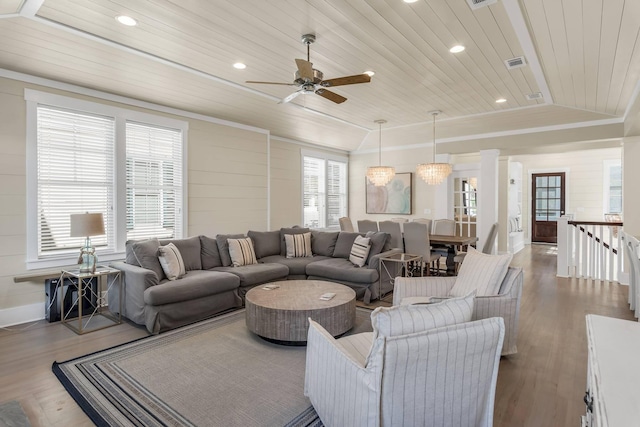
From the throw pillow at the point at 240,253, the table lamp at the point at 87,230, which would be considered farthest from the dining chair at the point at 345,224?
the table lamp at the point at 87,230

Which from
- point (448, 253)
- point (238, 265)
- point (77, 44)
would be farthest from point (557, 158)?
point (77, 44)

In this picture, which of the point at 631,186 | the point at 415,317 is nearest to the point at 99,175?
the point at 415,317

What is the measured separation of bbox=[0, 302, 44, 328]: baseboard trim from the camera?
3.84 metres

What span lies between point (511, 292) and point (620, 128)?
479cm

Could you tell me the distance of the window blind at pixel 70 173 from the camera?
412cm

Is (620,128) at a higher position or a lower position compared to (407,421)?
higher

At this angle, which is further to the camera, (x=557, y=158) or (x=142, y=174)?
(x=557, y=158)

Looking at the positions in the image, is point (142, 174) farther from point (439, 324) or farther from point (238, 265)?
point (439, 324)

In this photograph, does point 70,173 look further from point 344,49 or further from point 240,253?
point 344,49

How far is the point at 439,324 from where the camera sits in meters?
1.74

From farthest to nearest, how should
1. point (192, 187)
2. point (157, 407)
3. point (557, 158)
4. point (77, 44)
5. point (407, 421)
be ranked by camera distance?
point (557, 158)
point (192, 187)
point (77, 44)
point (157, 407)
point (407, 421)

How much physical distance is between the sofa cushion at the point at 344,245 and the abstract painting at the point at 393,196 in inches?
118

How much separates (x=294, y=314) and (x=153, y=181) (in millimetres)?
3223

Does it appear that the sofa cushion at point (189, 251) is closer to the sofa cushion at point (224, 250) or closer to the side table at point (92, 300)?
the sofa cushion at point (224, 250)
